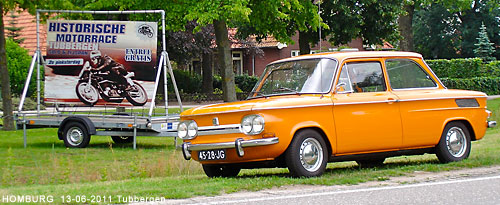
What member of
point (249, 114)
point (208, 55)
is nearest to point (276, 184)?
point (249, 114)

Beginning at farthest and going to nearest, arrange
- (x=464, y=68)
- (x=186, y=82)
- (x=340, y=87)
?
1. (x=186, y=82)
2. (x=464, y=68)
3. (x=340, y=87)

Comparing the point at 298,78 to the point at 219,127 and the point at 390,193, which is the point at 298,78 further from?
the point at 390,193

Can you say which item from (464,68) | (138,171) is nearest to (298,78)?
(138,171)

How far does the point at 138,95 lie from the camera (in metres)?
19.4

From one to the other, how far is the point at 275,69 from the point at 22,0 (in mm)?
11125

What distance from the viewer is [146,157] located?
1645cm

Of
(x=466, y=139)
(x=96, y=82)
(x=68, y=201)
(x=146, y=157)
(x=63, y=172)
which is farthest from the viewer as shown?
(x=96, y=82)

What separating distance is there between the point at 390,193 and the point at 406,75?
11.2 feet

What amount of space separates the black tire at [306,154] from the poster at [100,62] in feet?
32.5

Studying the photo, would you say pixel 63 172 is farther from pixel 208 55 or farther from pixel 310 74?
pixel 208 55

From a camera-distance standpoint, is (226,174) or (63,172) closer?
(226,174)

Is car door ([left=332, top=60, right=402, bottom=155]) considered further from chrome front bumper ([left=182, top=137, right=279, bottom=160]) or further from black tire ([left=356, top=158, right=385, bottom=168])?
black tire ([left=356, top=158, right=385, bottom=168])

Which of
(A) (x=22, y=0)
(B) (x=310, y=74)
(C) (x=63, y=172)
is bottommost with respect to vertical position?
(C) (x=63, y=172)

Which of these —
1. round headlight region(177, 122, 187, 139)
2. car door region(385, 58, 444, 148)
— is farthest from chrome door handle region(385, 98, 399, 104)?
round headlight region(177, 122, 187, 139)
